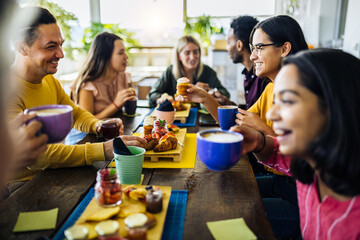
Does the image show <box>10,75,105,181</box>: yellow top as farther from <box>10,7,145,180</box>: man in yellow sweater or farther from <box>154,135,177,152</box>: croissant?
<box>154,135,177,152</box>: croissant

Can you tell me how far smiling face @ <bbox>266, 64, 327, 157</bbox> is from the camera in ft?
2.69

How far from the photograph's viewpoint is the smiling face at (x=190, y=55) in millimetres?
3371

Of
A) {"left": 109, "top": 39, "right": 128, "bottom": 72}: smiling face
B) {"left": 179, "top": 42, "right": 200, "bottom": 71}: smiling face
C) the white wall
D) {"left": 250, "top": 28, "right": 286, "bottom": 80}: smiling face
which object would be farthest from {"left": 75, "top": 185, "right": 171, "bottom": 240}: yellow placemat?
the white wall

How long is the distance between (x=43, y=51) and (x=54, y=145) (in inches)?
24.1

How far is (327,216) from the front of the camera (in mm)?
919

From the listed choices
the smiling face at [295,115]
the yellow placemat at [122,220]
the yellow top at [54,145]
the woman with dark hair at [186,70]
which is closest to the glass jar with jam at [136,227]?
the yellow placemat at [122,220]

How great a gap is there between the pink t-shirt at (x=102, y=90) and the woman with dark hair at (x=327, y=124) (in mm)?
2054

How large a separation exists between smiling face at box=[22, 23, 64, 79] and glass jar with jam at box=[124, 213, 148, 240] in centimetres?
121

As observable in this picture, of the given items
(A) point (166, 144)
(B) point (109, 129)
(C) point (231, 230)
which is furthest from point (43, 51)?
(C) point (231, 230)

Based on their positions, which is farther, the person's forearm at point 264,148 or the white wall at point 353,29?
the white wall at point 353,29

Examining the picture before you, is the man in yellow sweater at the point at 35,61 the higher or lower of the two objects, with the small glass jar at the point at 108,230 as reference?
higher

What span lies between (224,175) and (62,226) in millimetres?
671

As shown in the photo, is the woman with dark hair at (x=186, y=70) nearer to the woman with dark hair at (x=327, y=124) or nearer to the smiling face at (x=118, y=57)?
the smiling face at (x=118, y=57)

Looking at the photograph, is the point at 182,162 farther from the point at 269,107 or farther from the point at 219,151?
the point at 269,107
